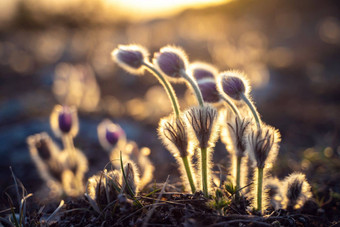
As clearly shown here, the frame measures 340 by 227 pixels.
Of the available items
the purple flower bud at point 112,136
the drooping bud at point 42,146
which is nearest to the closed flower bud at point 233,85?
the purple flower bud at point 112,136

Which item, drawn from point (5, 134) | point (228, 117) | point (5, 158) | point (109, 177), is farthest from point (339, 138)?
point (5, 134)

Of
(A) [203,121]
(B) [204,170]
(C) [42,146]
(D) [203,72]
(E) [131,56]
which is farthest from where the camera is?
(C) [42,146]

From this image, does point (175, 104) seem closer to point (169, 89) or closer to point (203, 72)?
point (169, 89)

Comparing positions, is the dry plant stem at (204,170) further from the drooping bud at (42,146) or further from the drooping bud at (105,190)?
the drooping bud at (42,146)

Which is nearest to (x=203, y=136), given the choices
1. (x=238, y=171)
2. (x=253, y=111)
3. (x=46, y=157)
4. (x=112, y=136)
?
(x=253, y=111)

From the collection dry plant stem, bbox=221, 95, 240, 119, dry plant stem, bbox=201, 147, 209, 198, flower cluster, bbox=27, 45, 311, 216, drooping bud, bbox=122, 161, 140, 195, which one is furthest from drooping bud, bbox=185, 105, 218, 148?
drooping bud, bbox=122, 161, 140, 195

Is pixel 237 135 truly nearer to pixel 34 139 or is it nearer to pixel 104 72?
pixel 34 139
